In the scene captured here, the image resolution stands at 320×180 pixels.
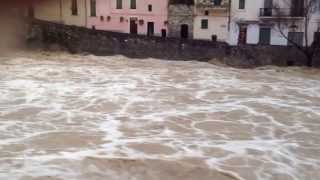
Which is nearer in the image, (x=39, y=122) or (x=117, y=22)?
(x=39, y=122)

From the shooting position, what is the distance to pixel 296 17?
11516 millimetres

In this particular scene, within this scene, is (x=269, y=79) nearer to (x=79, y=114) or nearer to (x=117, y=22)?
(x=79, y=114)

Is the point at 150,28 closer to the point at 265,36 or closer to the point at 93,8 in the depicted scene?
the point at 93,8

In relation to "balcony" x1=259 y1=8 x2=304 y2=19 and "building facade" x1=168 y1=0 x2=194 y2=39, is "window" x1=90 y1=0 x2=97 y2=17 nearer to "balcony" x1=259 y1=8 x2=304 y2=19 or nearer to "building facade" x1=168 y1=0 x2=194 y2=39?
"building facade" x1=168 y1=0 x2=194 y2=39

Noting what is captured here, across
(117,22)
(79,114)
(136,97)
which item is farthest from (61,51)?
(79,114)

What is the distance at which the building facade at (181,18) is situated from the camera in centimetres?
1259

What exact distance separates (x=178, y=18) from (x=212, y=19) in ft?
2.78

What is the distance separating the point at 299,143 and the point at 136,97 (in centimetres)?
249

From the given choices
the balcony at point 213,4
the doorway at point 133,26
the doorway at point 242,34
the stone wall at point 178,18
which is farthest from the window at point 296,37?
the doorway at point 133,26

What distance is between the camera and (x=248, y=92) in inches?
270

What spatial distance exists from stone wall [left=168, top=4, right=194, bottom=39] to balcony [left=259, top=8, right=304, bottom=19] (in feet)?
5.68

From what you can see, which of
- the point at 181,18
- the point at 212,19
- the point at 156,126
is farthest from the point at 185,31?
the point at 156,126

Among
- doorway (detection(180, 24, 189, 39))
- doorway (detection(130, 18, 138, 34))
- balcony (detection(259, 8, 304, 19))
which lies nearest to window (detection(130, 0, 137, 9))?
doorway (detection(130, 18, 138, 34))

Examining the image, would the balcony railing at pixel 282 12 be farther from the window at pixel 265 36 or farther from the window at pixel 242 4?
the window at pixel 242 4
